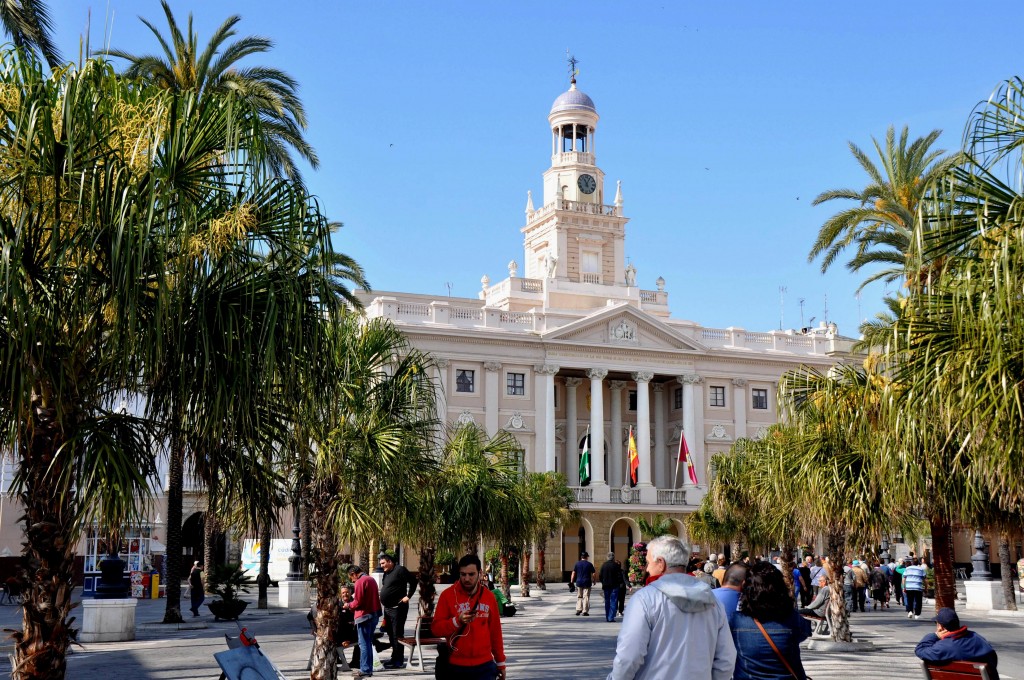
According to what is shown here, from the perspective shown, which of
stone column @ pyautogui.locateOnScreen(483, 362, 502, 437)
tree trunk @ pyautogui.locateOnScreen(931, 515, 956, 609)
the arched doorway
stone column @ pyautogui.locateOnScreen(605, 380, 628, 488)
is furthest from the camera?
stone column @ pyautogui.locateOnScreen(605, 380, 628, 488)

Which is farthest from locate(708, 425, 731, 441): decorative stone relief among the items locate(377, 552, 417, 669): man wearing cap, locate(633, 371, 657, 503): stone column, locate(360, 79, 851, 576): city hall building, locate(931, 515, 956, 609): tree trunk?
locate(377, 552, 417, 669): man wearing cap

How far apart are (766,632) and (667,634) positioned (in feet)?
5.41

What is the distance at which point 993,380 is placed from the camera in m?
10.6

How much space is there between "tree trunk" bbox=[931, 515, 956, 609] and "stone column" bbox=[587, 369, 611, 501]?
1797 inches

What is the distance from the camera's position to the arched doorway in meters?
64.9

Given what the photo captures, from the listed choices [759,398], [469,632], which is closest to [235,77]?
[469,632]

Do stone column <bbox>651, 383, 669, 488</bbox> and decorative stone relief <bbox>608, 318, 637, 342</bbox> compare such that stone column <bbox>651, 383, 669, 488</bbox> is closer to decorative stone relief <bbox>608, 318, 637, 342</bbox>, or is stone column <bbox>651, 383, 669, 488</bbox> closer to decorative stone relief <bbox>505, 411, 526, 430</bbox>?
decorative stone relief <bbox>608, 318, 637, 342</bbox>

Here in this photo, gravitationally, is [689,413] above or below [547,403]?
below

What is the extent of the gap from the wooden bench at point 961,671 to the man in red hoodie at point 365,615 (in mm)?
8054

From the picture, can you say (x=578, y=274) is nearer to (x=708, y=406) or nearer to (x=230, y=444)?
(x=708, y=406)

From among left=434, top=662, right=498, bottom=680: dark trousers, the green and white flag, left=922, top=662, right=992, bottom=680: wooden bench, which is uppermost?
the green and white flag

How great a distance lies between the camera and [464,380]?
63.0m

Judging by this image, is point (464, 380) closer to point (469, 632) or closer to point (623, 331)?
point (623, 331)

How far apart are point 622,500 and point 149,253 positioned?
56.3m
